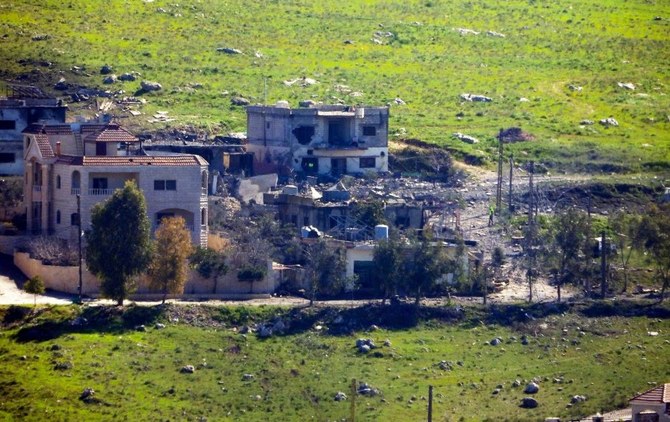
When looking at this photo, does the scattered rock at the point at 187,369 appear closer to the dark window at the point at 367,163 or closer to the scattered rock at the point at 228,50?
the dark window at the point at 367,163

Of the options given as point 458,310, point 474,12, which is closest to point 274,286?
point 458,310

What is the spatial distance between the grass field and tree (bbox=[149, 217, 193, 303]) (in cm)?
3038

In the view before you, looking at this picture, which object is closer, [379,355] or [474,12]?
[379,355]

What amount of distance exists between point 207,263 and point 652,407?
21735 mm

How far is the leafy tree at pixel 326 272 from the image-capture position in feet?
284

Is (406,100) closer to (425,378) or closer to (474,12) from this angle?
(474,12)

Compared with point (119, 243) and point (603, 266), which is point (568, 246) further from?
point (119, 243)

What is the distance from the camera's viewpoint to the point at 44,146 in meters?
92.0

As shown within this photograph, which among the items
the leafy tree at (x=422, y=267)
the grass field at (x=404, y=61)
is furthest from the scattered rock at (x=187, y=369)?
the grass field at (x=404, y=61)

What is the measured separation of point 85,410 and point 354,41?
247ft

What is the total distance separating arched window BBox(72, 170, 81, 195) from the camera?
89188 mm

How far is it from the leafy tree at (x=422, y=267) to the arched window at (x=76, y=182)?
13.1 metres

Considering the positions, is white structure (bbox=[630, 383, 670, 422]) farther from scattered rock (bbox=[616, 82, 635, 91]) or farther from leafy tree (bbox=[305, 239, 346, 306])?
scattered rock (bbox=[616, 82, 635, 91])

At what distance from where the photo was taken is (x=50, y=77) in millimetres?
120875
